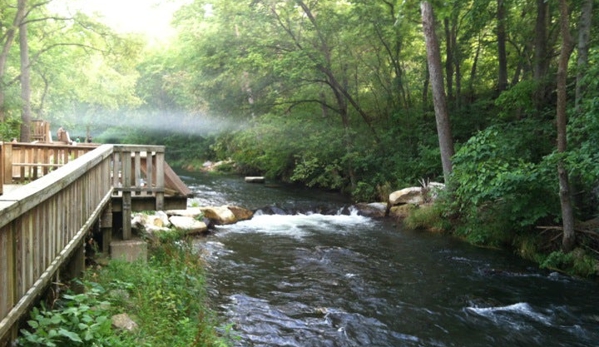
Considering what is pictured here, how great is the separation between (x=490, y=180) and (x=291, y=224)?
20.1 ft

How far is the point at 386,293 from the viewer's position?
779 cm

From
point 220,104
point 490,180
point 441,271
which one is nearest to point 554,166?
point 490,180

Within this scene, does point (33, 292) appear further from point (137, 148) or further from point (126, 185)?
point (137, 148)

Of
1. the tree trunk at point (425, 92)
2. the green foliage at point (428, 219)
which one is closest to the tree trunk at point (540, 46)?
the green foliage at point (428, 219)

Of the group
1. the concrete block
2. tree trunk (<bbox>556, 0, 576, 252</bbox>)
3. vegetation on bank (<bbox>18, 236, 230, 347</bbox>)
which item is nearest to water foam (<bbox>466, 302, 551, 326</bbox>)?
tree trunk (<bbox>556, 0, 576, 252</bbox>)

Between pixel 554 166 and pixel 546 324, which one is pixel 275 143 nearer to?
pixel 554 166

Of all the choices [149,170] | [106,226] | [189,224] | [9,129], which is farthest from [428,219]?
[9,129]

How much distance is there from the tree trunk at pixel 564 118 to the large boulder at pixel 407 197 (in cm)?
581

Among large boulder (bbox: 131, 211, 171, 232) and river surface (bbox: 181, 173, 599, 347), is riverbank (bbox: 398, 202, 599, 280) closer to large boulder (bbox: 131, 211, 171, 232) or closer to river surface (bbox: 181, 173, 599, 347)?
river surface (bbox: 181, 173, 599, 347)

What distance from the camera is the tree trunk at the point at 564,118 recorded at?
27.0ft

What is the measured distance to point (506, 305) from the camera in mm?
7270

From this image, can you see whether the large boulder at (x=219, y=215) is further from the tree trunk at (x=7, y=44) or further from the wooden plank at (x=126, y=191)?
the tree trunk at (x=7, y=44)

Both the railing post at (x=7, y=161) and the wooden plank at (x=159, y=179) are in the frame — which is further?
the wooden plank at (x=159, y=179)

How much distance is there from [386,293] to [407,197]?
7.54 m
